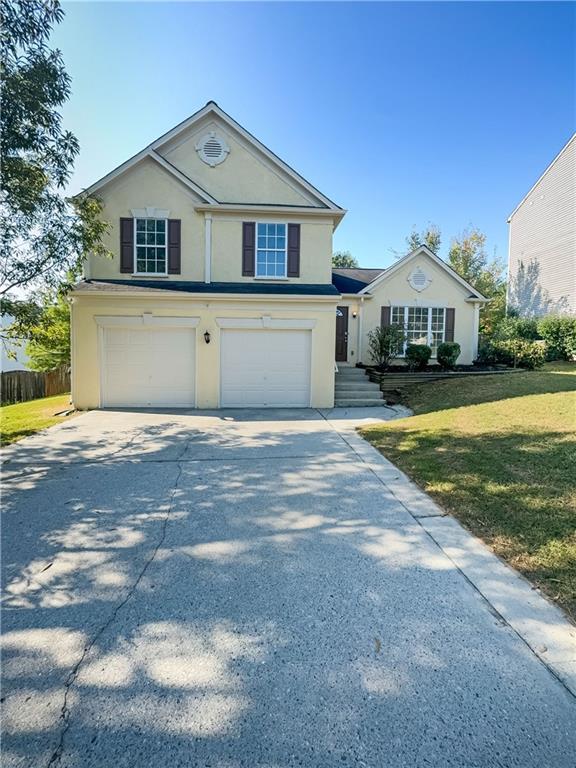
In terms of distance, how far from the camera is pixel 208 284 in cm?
1149

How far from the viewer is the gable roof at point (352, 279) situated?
52.6 ft

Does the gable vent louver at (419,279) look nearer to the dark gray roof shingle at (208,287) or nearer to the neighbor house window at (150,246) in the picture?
the dark gray roof shingle at (208,287)

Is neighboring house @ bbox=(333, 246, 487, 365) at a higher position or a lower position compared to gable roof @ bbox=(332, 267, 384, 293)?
lower

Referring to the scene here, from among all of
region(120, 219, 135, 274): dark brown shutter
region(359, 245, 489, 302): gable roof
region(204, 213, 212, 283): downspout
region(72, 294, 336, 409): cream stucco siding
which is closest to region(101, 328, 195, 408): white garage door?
region(72, 294, 336, 409): cream stucco siding

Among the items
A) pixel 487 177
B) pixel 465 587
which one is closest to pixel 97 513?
pixel 465 587

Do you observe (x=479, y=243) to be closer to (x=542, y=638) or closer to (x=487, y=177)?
(x=487, y=177)

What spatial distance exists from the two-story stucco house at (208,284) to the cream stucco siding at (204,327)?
0.03m

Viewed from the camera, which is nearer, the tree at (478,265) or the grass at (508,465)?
the grass at (508,465)

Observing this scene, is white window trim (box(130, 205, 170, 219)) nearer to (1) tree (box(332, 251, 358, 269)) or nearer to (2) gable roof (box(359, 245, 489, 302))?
(2) gable roof (box(359, 245, 489, 302))

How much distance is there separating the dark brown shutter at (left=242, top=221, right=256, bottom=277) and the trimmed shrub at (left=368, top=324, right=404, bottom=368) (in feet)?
18.5

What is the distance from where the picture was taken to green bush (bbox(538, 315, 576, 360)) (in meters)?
16.6

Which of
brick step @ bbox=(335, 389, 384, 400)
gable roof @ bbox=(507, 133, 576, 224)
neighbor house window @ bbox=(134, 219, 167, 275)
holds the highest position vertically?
gable roof @ bbox=(507, 133, 576, 224)

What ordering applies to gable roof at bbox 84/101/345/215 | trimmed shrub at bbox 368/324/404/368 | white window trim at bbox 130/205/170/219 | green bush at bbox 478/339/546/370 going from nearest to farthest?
1. white window trim at bbox 130/205/170/219
2. gable roof at bbox 84/101/345/215
3. trimmed shrub at bbox 368/324/404/368
4. green bush at bbox 478/339/546/370

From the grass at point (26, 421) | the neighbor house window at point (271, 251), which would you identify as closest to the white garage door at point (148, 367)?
the grass at point (26, 421)
